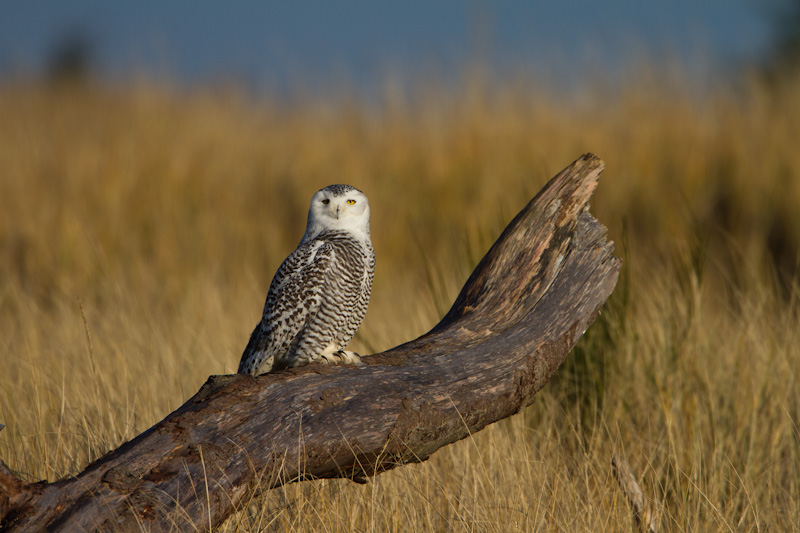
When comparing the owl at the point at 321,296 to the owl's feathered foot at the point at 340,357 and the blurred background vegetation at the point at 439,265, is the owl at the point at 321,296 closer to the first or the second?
the owl's feathered foot at the point at 340,357

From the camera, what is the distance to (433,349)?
2.32 metres

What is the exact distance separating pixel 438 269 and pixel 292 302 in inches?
52.3

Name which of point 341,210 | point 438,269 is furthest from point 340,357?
point 438,269

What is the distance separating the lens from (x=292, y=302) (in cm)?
270

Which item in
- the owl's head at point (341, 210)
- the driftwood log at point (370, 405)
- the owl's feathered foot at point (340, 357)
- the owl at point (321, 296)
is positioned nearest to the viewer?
the driftwood log at point (370, 405)

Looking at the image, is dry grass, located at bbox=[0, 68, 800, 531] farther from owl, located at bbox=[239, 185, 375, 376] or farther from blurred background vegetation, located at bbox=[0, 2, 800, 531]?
owl, located at bbox=[239, 185, 375, 376]

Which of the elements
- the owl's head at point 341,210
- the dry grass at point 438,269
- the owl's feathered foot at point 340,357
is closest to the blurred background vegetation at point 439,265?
the dry grass at point 438,269

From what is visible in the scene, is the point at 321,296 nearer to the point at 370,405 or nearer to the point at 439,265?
the point at 370,405

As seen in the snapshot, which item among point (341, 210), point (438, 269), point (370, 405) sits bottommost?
point (370, 405)

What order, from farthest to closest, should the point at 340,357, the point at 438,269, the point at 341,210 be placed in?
1. the point at 438,269
2. the point at 341,210
3. the point at 340,357

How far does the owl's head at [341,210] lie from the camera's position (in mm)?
2820

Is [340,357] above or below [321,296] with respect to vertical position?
below

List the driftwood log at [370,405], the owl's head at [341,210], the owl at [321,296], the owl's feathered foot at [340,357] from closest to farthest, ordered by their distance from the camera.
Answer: the driftwood log at [370,405] < the owl's feathered foot at [340,357] < the owl at [321,296] < the owl's head at [341,210]

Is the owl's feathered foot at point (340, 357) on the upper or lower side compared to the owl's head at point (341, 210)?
lower
